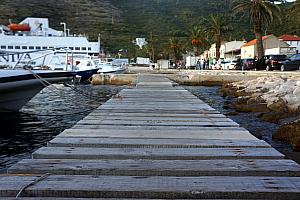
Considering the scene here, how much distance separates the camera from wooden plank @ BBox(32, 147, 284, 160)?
4.16 metres

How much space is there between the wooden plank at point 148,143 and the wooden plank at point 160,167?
0.83 metres

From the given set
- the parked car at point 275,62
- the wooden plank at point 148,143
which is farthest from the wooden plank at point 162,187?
the parked car at point 275,62

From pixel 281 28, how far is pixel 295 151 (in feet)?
357

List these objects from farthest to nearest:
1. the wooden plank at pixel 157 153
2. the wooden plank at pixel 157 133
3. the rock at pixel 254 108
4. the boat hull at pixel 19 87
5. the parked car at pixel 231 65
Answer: the parked car at pixel 231 65 → the rock at pixel 254 108 → the boat hull at pixel 19 87 → the wooden plank at pixel 157 133 → the wooden plank at pixel 157 153

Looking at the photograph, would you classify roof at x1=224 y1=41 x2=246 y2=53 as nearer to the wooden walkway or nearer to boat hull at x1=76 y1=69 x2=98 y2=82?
boat hull at x1=76 y1=69 x2=98 y2=82

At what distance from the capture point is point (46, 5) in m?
134

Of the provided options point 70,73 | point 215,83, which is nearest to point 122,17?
point 215,83

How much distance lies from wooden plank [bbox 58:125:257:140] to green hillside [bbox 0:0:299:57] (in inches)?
3754

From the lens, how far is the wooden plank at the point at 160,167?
11.6ft

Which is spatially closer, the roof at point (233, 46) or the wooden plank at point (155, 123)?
the wooden plank at point (155, 123)

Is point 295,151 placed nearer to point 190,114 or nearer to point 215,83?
point 190,114

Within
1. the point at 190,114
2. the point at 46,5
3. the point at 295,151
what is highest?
the point at 46,5

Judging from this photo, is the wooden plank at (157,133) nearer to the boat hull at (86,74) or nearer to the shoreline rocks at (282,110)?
the shoreline rocks at (282,110)

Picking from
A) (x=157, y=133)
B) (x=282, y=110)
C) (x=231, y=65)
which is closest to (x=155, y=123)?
(x=157, y=133)
